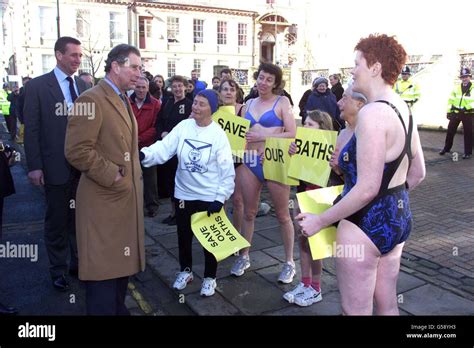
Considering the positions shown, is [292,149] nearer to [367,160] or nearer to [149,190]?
[367,160]

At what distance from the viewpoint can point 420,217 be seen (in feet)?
21.6

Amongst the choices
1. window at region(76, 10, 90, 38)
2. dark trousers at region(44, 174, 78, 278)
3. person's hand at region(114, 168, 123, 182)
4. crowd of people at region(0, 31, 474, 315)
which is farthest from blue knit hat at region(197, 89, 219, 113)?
window at region(76, 10, 90, 38)

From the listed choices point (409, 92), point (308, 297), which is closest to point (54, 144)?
→ point (308, 297)

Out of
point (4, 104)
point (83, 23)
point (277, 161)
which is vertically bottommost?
point (277, 161)

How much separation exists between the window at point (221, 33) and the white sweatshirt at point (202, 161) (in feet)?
130

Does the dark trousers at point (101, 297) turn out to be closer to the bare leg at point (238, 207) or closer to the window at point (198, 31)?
the bare leg at point (238, 207)

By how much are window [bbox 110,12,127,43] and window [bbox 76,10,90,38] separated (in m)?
2.02

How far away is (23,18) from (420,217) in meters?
37.9

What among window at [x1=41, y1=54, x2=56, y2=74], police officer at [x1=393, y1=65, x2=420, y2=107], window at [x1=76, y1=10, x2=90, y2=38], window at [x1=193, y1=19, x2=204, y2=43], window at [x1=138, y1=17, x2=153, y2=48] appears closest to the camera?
police officer at [x1=393, y1=65, x2=420, y2=107]

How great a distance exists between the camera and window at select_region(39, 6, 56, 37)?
114 ft

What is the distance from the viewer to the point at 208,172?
4020mm

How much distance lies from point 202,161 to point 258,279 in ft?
4.77

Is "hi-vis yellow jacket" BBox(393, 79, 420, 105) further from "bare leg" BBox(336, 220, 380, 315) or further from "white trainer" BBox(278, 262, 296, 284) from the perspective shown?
"bare leg" BBox(336, 220, 380, 315)
